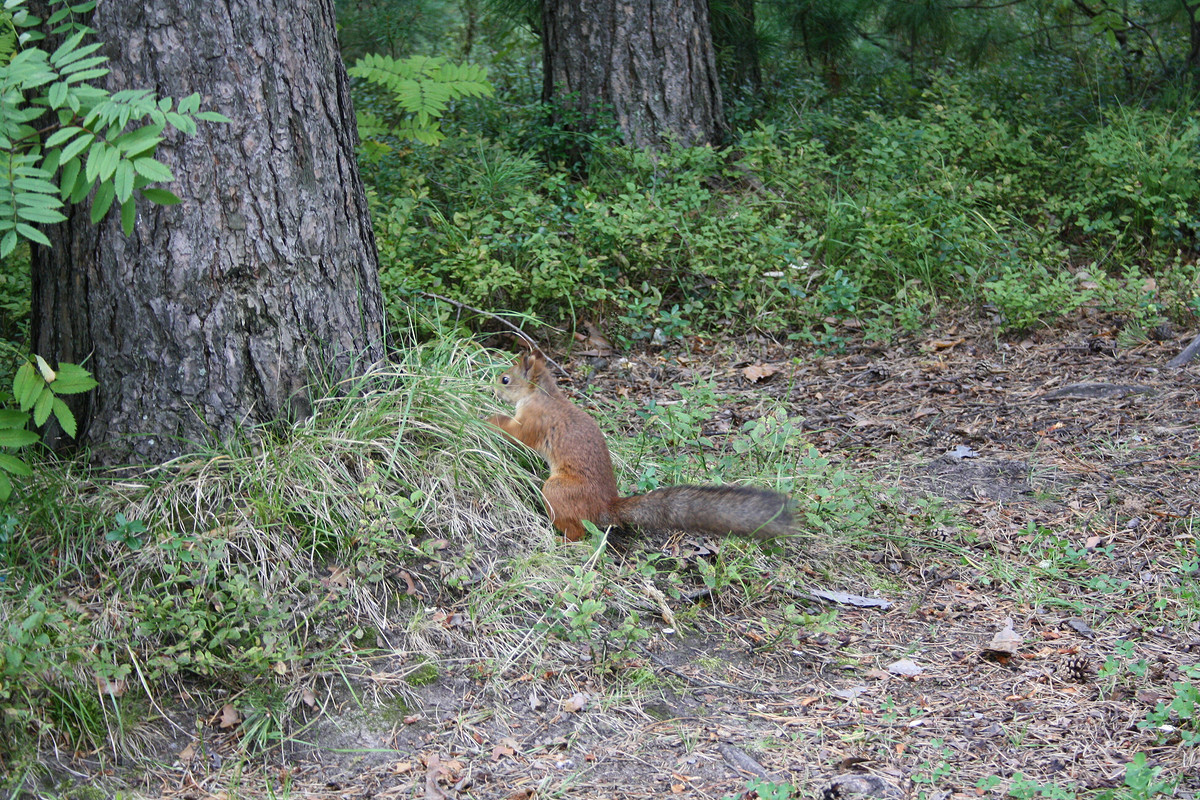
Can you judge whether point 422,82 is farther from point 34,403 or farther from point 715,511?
point 715,511

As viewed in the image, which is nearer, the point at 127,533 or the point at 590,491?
the point at 127,533

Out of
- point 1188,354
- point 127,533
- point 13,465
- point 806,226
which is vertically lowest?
point 1188,354

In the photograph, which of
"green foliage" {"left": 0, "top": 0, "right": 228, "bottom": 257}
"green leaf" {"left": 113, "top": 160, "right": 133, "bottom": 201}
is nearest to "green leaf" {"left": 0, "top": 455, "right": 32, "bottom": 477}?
"green foliage" {"left": 0, "top": 0, "right": 228, "bottom": 257}

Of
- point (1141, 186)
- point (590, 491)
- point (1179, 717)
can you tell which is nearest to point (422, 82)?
point (590, 491)

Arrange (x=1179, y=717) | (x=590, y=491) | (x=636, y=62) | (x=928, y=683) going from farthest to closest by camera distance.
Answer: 1. (x=636, y=62)
2. (x=590, y=491)
3. (x=928, y=683)
4. (x=1179, y=717)

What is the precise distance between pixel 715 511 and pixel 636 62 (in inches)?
198

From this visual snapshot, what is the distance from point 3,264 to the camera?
5.48 metres

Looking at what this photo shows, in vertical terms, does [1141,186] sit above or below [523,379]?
above

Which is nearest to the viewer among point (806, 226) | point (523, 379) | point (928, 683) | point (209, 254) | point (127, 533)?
point (127, 533)

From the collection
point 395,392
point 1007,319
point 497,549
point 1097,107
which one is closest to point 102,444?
point 395,392

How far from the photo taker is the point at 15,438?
306 cm

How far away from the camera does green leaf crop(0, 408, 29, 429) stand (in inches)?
120

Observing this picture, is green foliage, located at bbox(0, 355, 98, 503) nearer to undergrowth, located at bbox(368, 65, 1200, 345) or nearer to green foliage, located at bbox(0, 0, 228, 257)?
green foliage, located at bbox(0, 0, 228, 257)

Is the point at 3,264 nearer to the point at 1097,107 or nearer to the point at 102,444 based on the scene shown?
the point at 102,444
